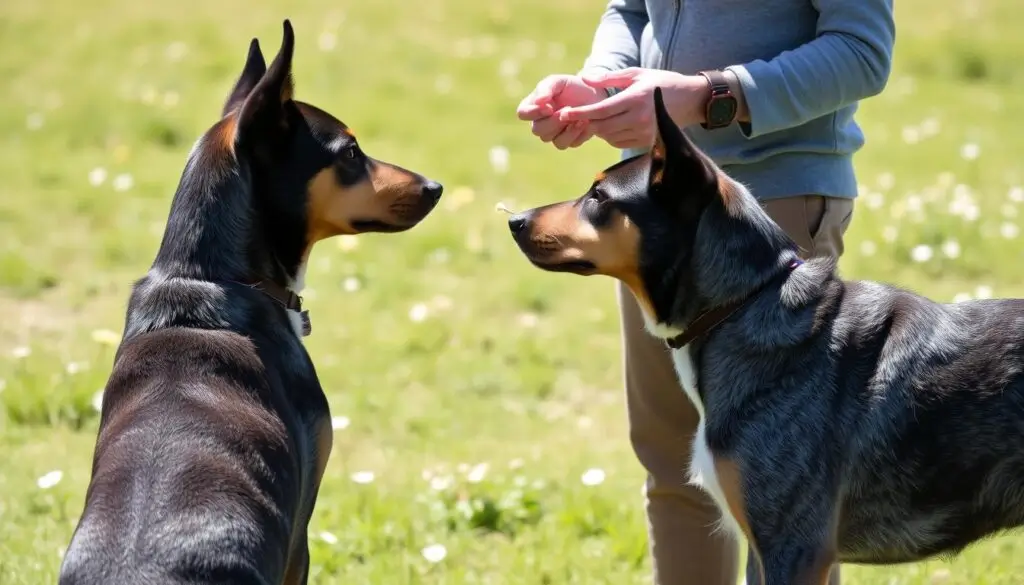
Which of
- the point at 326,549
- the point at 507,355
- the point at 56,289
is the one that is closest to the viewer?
the point at 326,549

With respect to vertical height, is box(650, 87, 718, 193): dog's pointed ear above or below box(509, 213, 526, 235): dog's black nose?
above

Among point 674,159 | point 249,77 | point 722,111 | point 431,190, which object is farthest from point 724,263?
point 249,77

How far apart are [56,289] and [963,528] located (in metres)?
6.10

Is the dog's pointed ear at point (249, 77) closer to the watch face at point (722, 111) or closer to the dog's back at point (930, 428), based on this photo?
the watch face at point (722, 111)

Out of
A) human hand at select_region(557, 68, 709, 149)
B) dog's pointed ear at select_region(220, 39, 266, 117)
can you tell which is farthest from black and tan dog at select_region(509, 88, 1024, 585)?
dog's pointed ear at select_region(220, 39, 266, 117)

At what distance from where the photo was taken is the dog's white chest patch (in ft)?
12.5

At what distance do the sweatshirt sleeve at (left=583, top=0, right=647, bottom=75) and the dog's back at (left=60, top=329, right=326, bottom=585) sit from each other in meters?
1.50

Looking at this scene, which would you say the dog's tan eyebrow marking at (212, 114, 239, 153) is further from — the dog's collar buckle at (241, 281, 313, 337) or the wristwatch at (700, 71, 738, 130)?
the wristwatch at (700, 71, 738, 130)

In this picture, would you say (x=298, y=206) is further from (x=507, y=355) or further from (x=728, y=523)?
(x=507, y=355)

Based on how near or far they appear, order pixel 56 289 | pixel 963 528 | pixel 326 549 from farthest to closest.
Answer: pixel 56 289, pixel 326 549, pixel 963 528

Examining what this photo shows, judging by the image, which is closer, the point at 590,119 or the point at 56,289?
the point at 590,119

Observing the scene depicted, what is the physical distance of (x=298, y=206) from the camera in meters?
4.14

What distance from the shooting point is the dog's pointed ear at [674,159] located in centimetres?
359

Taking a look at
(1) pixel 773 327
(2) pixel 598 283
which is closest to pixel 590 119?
(1) pixel 773 327
